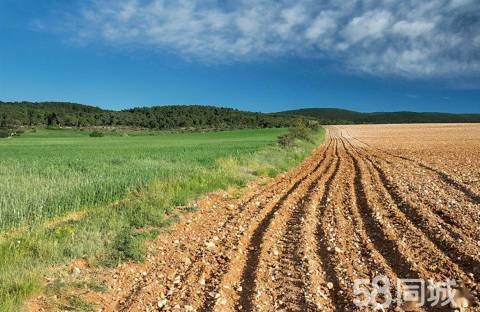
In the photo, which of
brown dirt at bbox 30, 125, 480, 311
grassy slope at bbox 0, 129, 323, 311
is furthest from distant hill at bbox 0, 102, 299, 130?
brown dirt at bbox 30, 125, 480, 311

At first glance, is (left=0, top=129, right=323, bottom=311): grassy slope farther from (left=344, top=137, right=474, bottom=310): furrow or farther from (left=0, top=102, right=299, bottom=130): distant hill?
(left=0, top=102, right=299, bottom=130): distant hill

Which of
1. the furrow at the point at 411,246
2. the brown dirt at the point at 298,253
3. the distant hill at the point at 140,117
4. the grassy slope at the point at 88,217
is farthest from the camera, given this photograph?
the distant hill at the point at 140,117

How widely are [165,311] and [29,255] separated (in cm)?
340

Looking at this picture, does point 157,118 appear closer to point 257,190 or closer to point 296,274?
point 257,190

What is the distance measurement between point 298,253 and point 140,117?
14847 centimetres

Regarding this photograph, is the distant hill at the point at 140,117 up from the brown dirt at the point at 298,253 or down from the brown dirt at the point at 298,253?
up

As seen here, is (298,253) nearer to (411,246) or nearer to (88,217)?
(411,246)

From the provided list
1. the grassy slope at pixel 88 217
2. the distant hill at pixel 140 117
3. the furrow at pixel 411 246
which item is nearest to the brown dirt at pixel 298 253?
the furrow at pixel 411 246

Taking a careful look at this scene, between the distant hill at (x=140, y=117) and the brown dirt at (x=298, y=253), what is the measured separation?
106633 millimetres

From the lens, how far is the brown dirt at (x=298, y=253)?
20.8 feet

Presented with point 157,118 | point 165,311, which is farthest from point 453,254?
point 157,118

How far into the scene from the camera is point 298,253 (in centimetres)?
808

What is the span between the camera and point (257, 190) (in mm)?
16656

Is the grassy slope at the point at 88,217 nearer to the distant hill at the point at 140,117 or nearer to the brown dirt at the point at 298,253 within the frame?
the brown dirt at the point at 298,253
